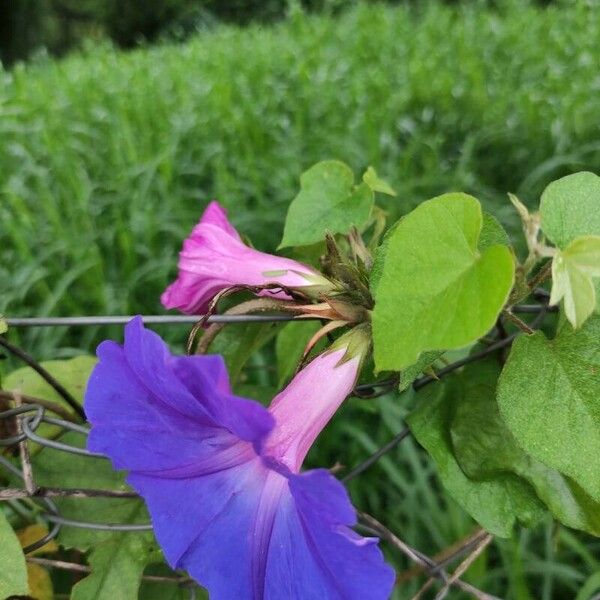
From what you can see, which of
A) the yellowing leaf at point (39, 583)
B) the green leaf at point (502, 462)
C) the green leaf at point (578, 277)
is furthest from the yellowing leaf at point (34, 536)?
the green leaf at point (578, 277)

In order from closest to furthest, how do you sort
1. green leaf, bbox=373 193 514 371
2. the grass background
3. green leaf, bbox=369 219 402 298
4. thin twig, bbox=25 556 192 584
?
green leaf, bbox=373 193 514 371, green leaf, bbox=369 219 402 298, thin twig, bbox=25 556 192 584, the grass background

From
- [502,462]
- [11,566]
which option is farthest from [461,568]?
[11,566]

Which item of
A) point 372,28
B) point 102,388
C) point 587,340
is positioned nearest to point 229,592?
point 102,388

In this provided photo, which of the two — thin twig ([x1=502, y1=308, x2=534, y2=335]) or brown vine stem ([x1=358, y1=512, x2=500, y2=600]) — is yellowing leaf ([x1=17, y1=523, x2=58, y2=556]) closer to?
brown vine stem ([x1=358, y1=512, x2=500, y2=600])

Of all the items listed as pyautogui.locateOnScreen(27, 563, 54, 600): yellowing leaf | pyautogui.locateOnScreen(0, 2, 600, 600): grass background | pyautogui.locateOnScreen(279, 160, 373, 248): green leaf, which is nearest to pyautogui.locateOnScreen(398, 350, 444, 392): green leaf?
pyautogui.locateOnScreen(279, 160, 373, 248): green leaf

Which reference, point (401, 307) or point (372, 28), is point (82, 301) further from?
point (372, 28)

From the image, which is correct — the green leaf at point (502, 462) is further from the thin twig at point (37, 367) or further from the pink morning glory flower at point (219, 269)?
the thin twig at point (37, 367)

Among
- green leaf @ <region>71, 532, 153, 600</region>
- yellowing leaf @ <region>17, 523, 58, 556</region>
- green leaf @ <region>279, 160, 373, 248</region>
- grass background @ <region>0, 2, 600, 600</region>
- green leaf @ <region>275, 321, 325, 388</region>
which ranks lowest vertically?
grass background @ <region>0, 2, 600, 600</region>
